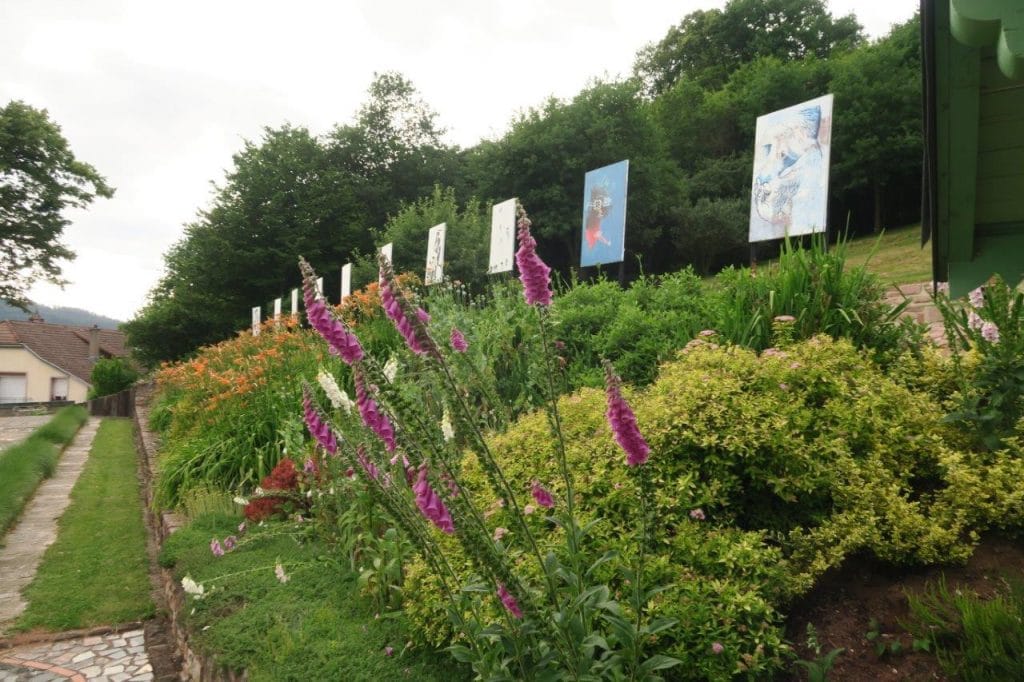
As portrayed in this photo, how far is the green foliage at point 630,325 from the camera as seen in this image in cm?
444

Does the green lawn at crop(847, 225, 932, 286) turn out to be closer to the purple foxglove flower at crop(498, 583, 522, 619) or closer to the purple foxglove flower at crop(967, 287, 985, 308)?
the purple foxglove flower at crop(967, 287, 985, 308)

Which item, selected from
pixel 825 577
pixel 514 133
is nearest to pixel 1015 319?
pixel 825 577

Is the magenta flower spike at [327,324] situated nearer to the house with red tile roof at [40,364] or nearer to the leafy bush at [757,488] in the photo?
the leafy bush at [757,488]

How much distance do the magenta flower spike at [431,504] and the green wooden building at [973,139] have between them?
1.54 m

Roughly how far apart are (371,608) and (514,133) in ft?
72.0

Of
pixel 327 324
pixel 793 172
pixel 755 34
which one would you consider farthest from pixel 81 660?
pixel 755 34

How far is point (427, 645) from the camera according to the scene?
262 centimetres

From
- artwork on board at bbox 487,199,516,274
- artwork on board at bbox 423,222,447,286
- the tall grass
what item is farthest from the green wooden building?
the tall grass

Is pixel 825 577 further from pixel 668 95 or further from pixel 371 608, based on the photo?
pixel 668 95

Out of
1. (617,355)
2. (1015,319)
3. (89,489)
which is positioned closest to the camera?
(1015,319)

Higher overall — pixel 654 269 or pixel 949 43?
pixel 654 269

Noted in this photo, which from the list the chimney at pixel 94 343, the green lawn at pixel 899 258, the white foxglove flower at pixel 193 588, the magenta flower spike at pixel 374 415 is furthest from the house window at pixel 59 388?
the magenta flower spike at pixel 374 415

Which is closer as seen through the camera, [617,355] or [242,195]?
[617,355]

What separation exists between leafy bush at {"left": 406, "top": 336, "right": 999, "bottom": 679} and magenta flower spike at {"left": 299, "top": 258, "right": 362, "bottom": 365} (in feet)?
3.46
